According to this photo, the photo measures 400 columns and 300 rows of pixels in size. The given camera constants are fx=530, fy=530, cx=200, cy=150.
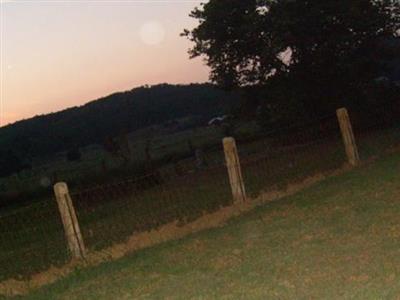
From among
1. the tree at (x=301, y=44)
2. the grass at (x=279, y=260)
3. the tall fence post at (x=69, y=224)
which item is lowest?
the grass at (x=279, y=260)

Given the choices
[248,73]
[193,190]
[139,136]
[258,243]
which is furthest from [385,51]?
[139,136]

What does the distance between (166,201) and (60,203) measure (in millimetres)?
8782

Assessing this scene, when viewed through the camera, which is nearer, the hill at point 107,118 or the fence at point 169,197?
the fence at point 169,197

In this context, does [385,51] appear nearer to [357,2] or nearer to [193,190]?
[357,2]

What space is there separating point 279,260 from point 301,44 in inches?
921

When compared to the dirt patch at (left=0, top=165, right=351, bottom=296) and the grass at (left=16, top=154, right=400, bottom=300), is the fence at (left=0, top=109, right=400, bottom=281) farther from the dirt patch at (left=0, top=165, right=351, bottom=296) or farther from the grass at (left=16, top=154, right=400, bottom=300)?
the grass at (left=16, top=154, right=400, bottom=300)

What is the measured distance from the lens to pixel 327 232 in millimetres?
8680

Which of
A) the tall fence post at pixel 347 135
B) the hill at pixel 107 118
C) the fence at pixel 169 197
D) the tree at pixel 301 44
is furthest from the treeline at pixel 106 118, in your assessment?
the tall fence post at pixel 347 135

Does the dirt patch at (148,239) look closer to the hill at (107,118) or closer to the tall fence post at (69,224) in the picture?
the tall fence post at (69,224)

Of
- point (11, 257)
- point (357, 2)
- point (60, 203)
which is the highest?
point (357, 2)

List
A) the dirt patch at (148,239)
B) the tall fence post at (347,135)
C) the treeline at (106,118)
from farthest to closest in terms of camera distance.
→ the treeline at (106,118)
the tall fence post at (347,135)
the dirt patch at (148,239)

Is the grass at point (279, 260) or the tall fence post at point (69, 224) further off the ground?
the tall fence post at point (69, 224)

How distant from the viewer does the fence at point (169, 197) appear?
12.1 m

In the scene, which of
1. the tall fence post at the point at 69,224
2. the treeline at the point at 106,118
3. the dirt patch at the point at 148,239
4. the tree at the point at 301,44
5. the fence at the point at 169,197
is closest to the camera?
the dirt patch at the point at 148,239
